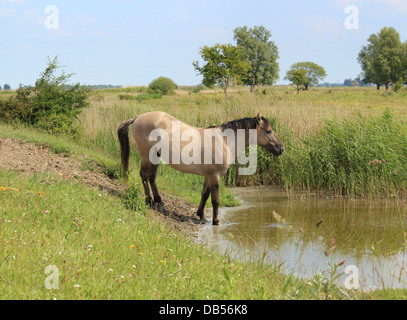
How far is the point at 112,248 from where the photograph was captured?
500 centimetres

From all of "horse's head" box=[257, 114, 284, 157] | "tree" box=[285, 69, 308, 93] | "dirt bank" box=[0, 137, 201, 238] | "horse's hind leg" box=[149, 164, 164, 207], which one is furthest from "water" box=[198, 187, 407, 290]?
"tree" box=[285, 69, 308, 93]

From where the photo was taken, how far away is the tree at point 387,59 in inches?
2805

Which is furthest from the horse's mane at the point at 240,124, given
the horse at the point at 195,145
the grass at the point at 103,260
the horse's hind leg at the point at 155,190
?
the grass at the point at 103,260

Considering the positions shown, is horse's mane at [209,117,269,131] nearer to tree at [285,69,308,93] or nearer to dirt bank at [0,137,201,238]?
dirt bank at [0,137,201,238]

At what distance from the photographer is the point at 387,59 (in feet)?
241

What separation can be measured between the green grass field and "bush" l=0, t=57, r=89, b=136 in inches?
98.9

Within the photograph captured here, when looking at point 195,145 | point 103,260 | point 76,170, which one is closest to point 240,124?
point 195,145

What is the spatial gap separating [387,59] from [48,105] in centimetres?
6945

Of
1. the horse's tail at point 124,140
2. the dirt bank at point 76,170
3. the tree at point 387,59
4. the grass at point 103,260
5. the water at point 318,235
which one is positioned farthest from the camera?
the tree at point 387,59

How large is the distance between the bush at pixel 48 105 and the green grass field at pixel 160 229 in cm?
251

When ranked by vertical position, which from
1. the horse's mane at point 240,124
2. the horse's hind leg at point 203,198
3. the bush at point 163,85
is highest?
the bush at point 163,85

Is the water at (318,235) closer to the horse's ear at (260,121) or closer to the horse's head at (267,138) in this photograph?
the horse's head at (267,138)
